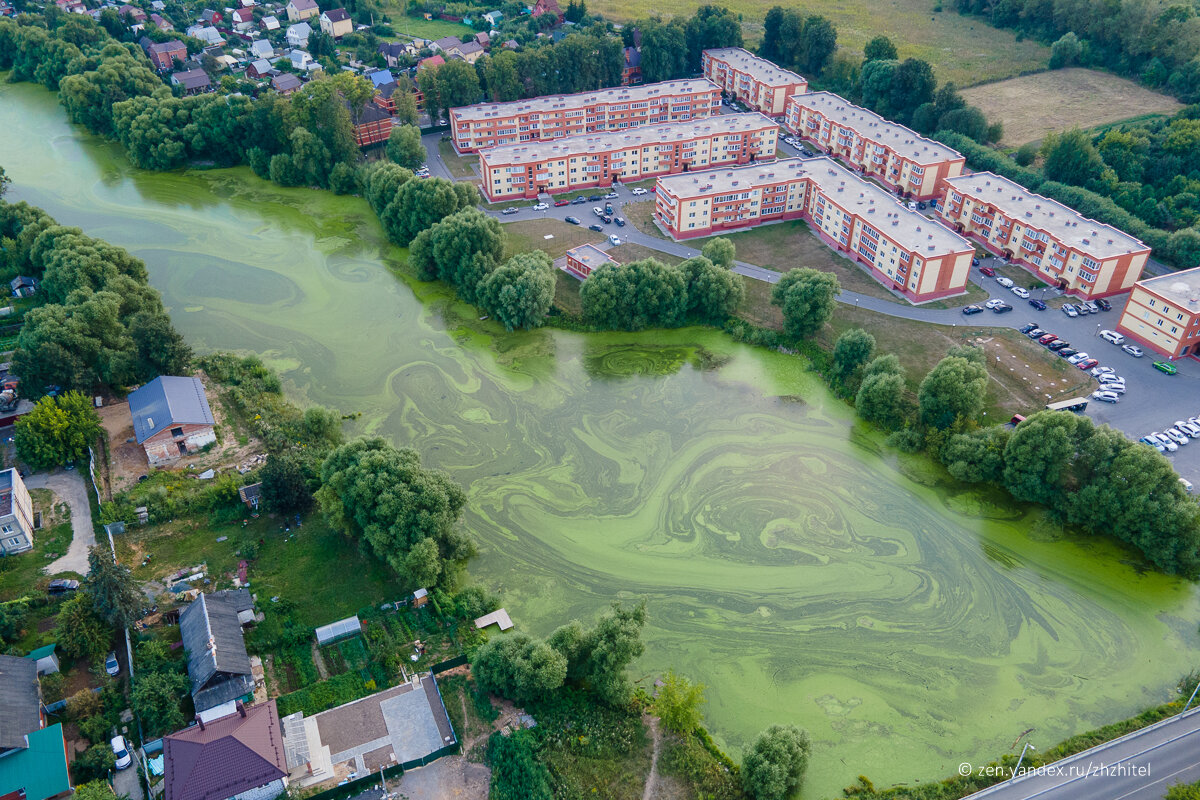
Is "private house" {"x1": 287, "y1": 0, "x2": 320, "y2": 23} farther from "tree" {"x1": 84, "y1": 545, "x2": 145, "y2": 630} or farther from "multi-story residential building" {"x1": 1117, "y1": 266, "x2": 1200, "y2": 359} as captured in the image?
"multi-story residential building" {"x1": 1117, "y1": 266, "x2": 1200, "y2": 359}

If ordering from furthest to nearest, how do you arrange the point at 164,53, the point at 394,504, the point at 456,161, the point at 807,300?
the point at 164,53 → the point at 456,161 → the point at 807,300 → the point at 394,504

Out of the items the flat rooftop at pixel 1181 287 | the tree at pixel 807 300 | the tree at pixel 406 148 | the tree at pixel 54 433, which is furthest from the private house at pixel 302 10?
the flat rooftop at pixel 1181 287

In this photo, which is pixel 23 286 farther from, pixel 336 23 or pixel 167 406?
pixel 336 23

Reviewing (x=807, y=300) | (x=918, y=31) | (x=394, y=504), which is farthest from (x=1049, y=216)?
(x=918, y=31)

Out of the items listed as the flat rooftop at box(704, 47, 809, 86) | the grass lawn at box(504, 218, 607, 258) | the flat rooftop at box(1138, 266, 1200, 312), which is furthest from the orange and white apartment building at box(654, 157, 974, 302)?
the flat rooftop at box(704, 47, 809, 86)

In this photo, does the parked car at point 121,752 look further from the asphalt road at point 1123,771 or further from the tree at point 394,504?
the asphalt road at point 1123,771

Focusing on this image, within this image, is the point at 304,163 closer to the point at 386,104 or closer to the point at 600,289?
the point at 386,104
